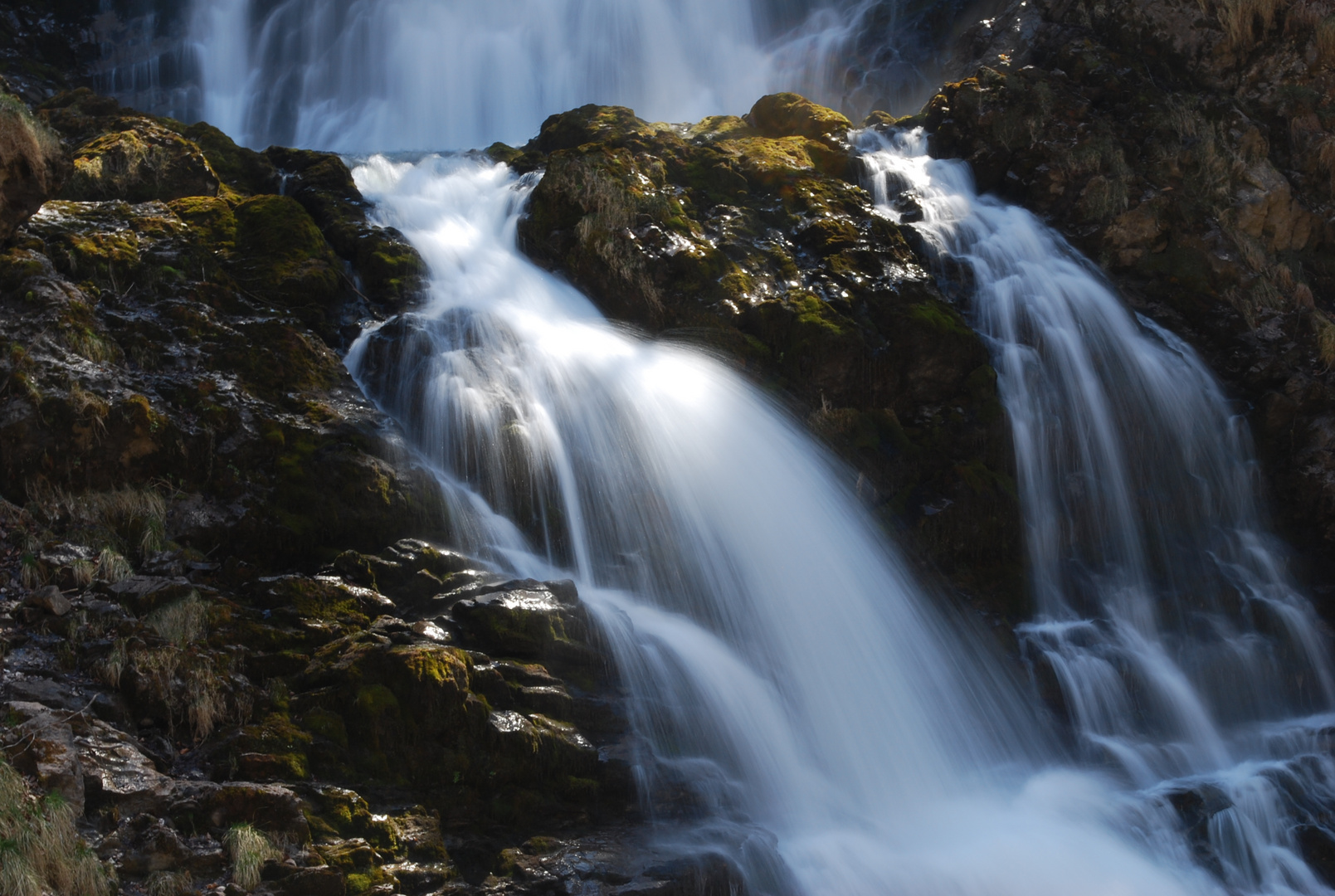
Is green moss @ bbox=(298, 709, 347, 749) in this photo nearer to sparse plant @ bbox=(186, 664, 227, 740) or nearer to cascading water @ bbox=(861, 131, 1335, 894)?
sparse plant @ bbox=(186, 664, 227, 740)

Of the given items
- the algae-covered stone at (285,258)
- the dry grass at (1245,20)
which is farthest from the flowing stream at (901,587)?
the dry grass at (1245,20)

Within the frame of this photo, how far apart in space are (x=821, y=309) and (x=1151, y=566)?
4.81m

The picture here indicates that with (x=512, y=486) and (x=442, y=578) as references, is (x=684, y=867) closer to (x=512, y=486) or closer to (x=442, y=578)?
(x=442, y=578)

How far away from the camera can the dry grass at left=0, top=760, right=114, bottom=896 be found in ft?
12.4

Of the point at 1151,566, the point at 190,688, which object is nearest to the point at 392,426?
the point at 190,688

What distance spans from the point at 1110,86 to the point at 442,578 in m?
14.2

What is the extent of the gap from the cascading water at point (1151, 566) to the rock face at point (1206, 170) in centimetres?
61

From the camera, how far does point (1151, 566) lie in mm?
10117

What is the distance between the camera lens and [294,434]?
7.45 metres

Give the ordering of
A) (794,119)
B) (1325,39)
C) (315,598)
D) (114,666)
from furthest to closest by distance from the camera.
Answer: (794,119) → (1325,39) → (315,598) → (114,666)

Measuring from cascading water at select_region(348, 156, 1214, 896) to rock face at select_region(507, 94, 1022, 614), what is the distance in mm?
615

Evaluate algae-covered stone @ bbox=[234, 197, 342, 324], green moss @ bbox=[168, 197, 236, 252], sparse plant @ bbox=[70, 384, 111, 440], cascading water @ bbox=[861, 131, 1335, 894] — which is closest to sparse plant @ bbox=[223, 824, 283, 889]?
sparse plant @ bbox=[70, 384, 111, 440]

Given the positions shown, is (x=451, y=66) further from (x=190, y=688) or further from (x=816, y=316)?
(x=190, y=688)

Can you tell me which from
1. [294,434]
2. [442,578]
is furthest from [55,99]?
[442,578]
